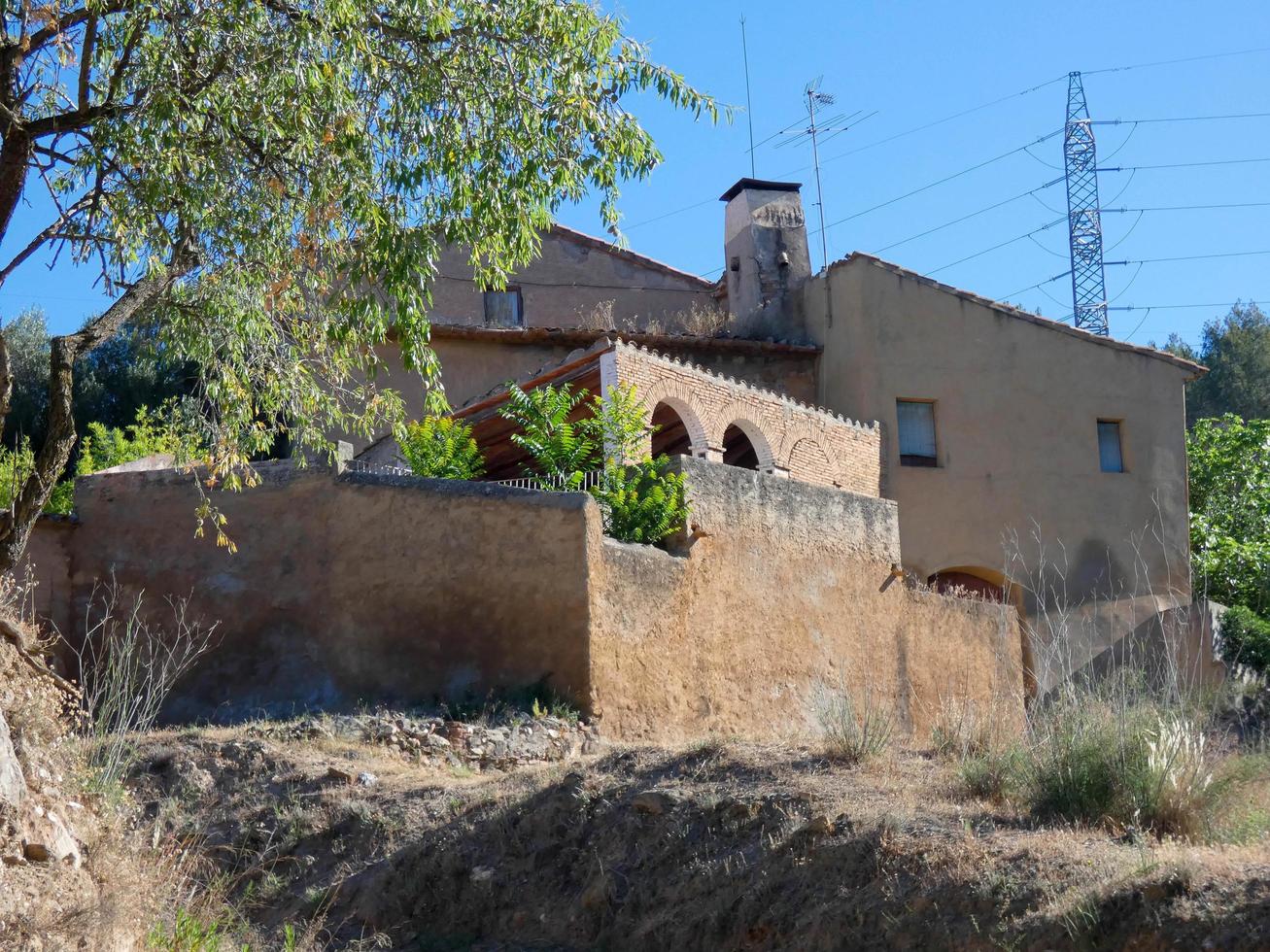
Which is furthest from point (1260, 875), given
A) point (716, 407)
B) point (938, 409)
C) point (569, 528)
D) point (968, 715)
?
point (938, 409)

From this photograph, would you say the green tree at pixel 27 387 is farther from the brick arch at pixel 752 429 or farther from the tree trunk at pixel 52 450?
the tree trunk at pixel 52 450

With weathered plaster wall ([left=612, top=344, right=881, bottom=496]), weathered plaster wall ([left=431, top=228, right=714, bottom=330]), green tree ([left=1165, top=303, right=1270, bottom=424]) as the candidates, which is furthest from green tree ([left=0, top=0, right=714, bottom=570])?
green tree ([left=1165, top=303, right=1270, bottom=424])

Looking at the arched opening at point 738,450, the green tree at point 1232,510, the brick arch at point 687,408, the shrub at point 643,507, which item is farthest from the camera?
the green tree at point 1232,510

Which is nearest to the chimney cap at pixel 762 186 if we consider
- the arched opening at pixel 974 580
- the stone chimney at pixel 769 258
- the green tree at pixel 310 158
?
the stone chimney at pixel 769 258

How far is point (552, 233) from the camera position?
81.6 feet

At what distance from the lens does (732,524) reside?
14102mm

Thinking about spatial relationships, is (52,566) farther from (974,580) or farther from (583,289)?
(974,580)

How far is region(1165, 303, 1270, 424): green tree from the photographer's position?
3688cm

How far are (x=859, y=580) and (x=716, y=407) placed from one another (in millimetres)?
3162

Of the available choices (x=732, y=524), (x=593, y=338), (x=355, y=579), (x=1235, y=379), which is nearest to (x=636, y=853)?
(x=355, y=579)

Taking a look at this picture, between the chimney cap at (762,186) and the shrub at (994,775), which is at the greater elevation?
the chimney cap at (762,186)

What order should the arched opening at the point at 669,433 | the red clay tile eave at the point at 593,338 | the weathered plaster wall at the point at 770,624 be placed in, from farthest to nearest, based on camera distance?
the red clay tile eave at the point at 593,338, the arched opening at the point at 669,433, the weathered plaster wall at the point at 770,624

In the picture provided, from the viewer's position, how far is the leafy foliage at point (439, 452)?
1408 centimetres

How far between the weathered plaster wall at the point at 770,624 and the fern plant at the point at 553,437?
126 cm
